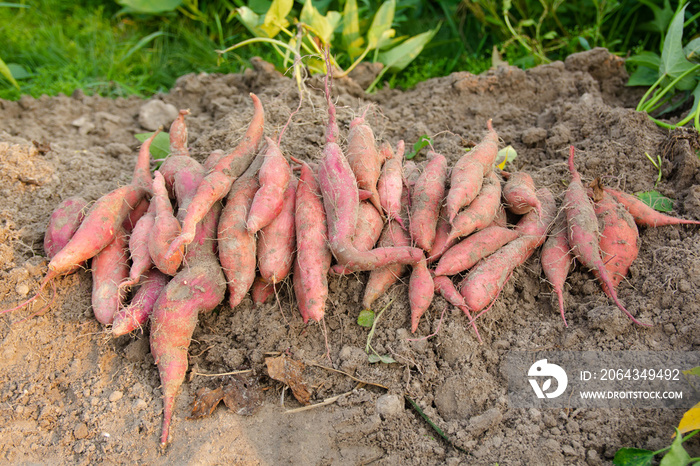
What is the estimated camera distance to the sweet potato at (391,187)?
2146mm

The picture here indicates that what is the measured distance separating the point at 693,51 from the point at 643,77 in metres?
0.34

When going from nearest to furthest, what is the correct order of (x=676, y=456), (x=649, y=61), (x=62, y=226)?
1. (x=676, y=456)
2. (x=62, y=226)
3. (x=649, y=61)

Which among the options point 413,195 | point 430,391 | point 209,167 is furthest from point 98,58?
point 430,391

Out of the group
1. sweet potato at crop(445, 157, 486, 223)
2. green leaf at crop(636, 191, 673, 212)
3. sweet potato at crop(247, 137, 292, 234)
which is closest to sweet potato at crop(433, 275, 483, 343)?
sweet potato at crop(445, 157, 486, 223)

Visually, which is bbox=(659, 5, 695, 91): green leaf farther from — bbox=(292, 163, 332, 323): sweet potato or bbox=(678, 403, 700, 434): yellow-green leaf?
bbox=(292, 163, 332, 323): sweet potato

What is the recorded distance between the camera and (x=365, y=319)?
205cm

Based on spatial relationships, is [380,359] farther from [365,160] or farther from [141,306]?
[141,306]

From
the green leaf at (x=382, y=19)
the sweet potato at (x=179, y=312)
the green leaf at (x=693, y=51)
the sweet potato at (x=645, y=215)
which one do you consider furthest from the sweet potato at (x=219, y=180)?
the green leaf at (x=693, y=51)

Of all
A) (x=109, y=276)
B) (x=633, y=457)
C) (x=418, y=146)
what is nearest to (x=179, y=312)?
(x=109, y=276)

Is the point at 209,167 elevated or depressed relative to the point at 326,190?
depressed

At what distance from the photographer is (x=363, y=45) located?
3.64 metres

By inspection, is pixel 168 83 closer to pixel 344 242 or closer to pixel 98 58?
pixel 98 58

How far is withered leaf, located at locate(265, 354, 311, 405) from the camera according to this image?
185cm

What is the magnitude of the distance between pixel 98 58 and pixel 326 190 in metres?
3.00
